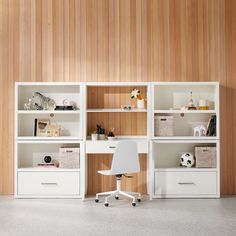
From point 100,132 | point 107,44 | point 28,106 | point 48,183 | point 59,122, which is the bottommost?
point 48,183

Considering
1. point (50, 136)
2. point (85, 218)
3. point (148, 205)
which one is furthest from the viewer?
point (50, 136)

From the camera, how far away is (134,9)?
5809 mm

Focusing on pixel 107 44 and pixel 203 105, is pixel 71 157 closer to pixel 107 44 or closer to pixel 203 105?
pixel 107 44

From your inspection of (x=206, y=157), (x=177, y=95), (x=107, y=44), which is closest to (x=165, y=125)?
(x=177, y=95)

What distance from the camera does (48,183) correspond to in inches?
214

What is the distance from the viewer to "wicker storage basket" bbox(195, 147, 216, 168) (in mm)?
5461

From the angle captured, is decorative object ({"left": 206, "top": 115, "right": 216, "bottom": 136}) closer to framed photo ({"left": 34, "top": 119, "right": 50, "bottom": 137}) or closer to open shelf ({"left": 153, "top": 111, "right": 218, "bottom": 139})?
open shelf ({"left": 153, "top": 111, "right": 218, "bottom": 139})

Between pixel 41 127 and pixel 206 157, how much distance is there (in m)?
2.24

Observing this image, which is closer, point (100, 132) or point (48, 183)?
point (48, 183)

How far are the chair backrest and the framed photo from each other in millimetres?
1100

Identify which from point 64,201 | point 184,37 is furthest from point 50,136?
point 184,37

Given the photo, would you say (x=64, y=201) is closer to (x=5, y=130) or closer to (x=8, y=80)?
(x=5, y=130)

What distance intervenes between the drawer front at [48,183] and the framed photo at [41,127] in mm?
539

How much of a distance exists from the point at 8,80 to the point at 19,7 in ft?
3.38
